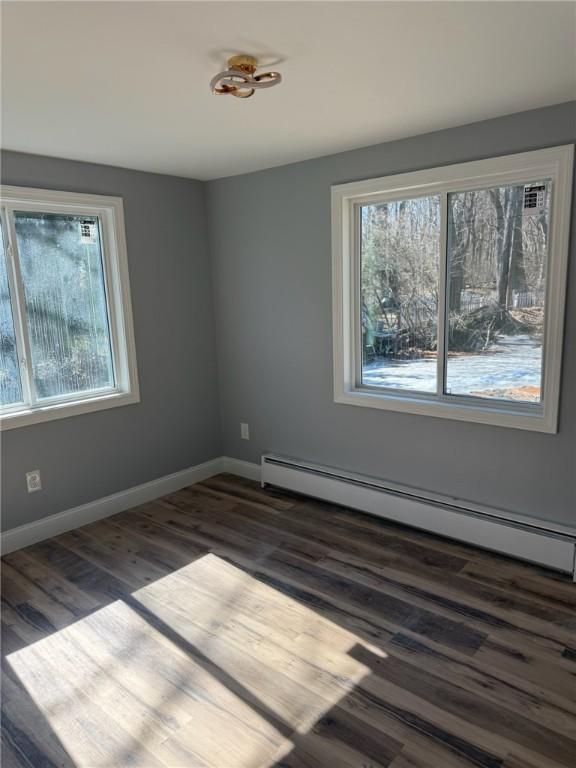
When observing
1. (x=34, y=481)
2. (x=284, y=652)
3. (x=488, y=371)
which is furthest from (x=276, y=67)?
(x=34, y=481)

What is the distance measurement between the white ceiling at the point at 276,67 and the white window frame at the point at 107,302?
0.36 meters

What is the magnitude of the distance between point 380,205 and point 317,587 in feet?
7.54

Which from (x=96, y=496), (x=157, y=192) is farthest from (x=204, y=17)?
(x=96, y=496)

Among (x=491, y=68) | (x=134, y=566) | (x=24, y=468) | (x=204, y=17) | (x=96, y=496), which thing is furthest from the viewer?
(x=96, y=496)

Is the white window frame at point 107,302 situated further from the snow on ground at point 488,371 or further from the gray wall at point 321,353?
the snow on ground at point 488,371

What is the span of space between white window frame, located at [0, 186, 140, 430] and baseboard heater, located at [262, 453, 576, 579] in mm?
1254

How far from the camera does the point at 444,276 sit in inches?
121

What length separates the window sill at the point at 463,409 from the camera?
2.80 m

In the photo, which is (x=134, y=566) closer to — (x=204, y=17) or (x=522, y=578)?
(x=522, y=578)

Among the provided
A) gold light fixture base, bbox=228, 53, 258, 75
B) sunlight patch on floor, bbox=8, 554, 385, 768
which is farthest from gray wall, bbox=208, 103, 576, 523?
gold light fixture base, bbox=228, 53, 258, 75

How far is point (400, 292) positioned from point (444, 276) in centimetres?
33

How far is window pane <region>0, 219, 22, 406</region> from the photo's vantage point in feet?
10.3

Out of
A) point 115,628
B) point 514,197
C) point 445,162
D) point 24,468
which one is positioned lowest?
point 115,628

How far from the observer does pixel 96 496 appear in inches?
144
